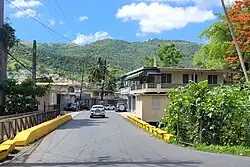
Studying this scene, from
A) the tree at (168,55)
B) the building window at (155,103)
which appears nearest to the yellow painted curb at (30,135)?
the building window at (155,103)

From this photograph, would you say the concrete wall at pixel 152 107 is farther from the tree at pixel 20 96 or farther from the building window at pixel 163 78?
the tree at pixel 20 96

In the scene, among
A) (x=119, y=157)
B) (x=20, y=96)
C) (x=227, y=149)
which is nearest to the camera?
(x=119, y=157)

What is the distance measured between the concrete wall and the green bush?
24177mm

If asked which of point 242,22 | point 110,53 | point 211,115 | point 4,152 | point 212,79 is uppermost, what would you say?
point 110,53

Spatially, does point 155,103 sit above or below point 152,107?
above

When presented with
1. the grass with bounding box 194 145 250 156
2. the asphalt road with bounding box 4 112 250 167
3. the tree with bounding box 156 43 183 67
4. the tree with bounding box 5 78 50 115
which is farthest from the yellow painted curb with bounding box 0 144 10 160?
the tree with bounding box 156 43 183 67

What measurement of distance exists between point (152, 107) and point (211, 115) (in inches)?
1071

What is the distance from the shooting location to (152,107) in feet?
155

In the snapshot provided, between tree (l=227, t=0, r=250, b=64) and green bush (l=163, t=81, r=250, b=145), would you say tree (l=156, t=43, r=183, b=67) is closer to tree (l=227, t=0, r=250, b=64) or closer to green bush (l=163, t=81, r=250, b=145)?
tree (l=227, t=0, r=250, b=64)

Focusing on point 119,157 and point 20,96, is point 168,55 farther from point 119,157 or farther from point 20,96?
point 119,157

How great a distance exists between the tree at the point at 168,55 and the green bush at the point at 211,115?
65.7 metres

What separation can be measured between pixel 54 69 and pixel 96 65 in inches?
424

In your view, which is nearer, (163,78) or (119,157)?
(119,157)

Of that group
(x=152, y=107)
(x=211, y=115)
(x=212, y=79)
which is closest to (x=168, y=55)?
(x=212, y=79)
